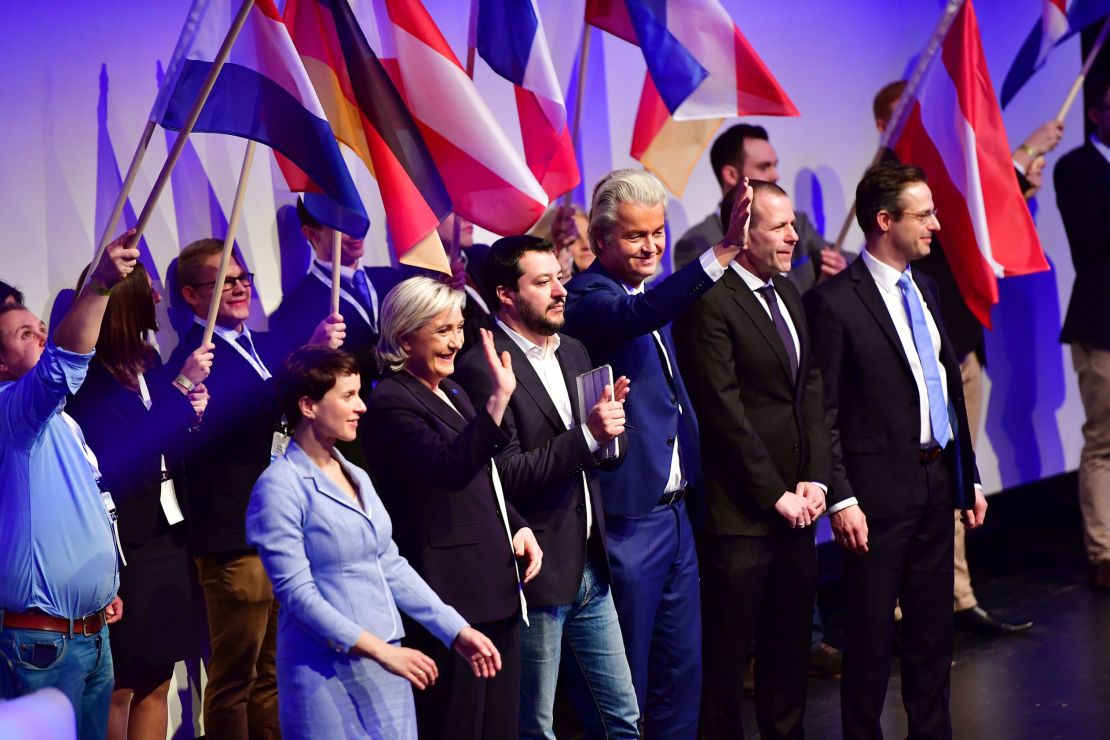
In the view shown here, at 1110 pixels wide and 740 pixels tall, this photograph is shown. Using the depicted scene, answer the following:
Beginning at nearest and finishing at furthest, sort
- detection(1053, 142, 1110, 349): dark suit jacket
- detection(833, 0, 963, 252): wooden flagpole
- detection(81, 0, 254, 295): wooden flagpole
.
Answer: detection(81, 0, 254, 295): wooden flagpole → detection(833, 0, 963, 252): wooden flagpole → detection(1053, 142, 1110, 349): dark suit jacket

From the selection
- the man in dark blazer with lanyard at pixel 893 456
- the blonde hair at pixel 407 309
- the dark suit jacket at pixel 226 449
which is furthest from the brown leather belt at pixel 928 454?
the dark suit jacket at pixel 226 449

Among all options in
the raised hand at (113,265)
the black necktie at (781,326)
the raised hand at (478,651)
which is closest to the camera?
the raised hand at (113,265)

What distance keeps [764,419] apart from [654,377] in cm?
41

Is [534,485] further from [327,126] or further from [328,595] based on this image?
[327,126]

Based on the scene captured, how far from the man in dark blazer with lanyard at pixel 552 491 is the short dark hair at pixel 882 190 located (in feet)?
4.06

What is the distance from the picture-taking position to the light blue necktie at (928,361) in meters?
5.16

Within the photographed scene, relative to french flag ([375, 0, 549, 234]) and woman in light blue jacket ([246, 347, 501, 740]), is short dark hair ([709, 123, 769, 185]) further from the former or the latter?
woman in light blue jacket ([246, 347, 501, 740])

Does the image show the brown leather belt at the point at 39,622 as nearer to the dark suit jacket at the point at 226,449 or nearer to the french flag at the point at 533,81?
the dark suit jacket at the point at 226,449

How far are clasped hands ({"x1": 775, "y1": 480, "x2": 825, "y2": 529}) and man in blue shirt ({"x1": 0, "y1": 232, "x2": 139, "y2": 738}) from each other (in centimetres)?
196

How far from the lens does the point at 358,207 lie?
4.54 metres

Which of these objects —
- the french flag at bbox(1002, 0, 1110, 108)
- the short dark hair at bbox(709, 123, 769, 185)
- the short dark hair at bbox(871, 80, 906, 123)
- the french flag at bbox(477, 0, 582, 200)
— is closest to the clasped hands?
Answer: the french flag at bbox(477, 0, 582, 200)

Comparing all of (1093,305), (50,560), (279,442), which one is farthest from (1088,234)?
(50,560)

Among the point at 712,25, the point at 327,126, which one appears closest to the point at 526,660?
the point at 327,126

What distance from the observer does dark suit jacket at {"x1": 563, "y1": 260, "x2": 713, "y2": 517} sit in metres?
4.55
